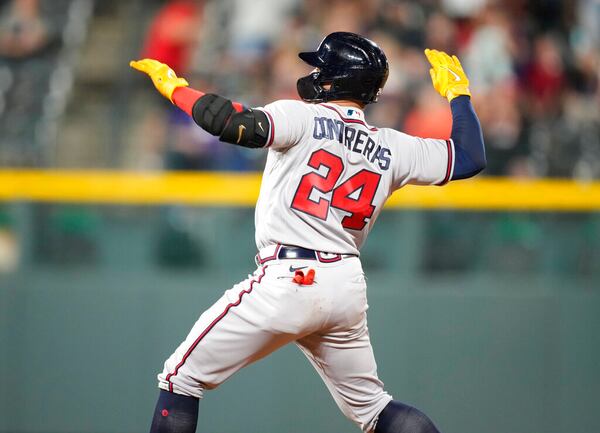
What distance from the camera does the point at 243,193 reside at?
617 cm

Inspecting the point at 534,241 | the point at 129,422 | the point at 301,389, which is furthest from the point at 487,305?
the point at 129,422

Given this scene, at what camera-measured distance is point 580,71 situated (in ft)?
26.9

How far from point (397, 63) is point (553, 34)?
1703 mm

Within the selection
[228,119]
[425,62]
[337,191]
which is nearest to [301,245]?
[337,191]

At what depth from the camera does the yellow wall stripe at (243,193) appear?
20.2ft

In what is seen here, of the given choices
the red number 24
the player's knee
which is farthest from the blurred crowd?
the player's knee

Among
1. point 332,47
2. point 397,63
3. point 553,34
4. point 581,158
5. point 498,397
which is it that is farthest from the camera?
point 553,34

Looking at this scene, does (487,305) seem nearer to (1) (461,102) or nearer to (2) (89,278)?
(1) (461,102)

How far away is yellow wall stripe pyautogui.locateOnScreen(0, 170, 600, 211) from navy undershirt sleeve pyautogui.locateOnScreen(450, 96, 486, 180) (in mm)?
1865

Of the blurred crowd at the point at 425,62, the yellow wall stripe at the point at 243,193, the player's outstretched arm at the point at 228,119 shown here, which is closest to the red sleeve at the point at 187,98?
the player's outstretched arm at the point at 228,119

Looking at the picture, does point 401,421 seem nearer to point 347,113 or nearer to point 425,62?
point 347,113

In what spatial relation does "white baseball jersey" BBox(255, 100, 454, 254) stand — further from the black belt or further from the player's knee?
the player's knee

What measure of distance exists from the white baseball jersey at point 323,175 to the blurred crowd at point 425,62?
285 centimetres

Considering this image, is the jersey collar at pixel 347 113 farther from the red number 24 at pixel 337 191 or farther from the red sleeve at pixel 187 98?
the red sleeve at pixel 187 98
